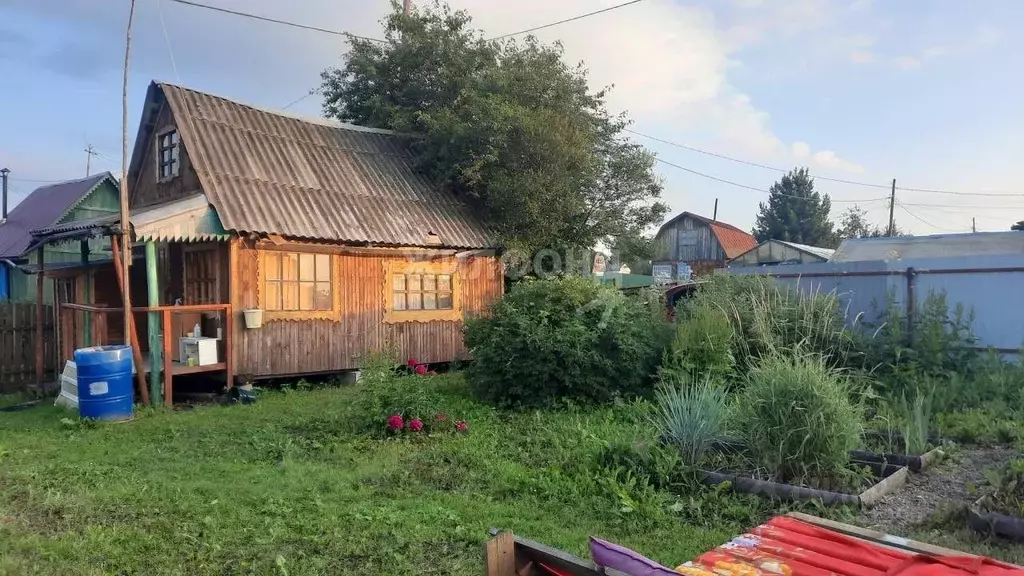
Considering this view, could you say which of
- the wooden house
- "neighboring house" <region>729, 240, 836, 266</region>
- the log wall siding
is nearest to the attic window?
the wooden house

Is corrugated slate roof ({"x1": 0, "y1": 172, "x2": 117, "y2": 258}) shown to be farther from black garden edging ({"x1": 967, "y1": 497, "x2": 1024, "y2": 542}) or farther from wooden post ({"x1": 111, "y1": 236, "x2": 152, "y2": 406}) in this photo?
black garden edging ({"x1": 967, "y1": 497, "x2": 1024, "y2": 542})

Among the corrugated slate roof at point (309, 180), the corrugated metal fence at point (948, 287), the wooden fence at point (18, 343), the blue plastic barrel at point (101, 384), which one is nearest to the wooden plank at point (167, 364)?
the blue plastic barrel at point (101, 384)

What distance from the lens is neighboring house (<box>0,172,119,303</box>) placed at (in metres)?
22.4

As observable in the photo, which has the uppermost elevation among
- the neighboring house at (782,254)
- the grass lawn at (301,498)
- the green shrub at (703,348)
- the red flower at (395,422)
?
the neighboring house at (782,254)

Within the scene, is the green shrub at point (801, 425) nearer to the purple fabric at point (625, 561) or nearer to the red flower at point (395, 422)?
the purple fabric at point (625, 561)

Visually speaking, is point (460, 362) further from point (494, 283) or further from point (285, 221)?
point (285, 221)

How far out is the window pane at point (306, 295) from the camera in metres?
11.5

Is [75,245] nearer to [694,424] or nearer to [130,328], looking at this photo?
[130,328]

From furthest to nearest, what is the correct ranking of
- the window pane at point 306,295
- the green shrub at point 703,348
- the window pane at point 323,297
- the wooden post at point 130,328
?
the window pane at point 323,297 → the window pane at point 306,295 → the wooden post at point 130,328 → the green shrub at point 703,348

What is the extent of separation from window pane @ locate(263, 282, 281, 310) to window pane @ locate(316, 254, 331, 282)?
78 cm

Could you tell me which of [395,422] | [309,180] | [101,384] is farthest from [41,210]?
[395,422]

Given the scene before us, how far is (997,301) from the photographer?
31.3ft

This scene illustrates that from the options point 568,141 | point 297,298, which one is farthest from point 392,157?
point 297,298

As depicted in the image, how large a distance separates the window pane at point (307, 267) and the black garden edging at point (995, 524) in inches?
392
